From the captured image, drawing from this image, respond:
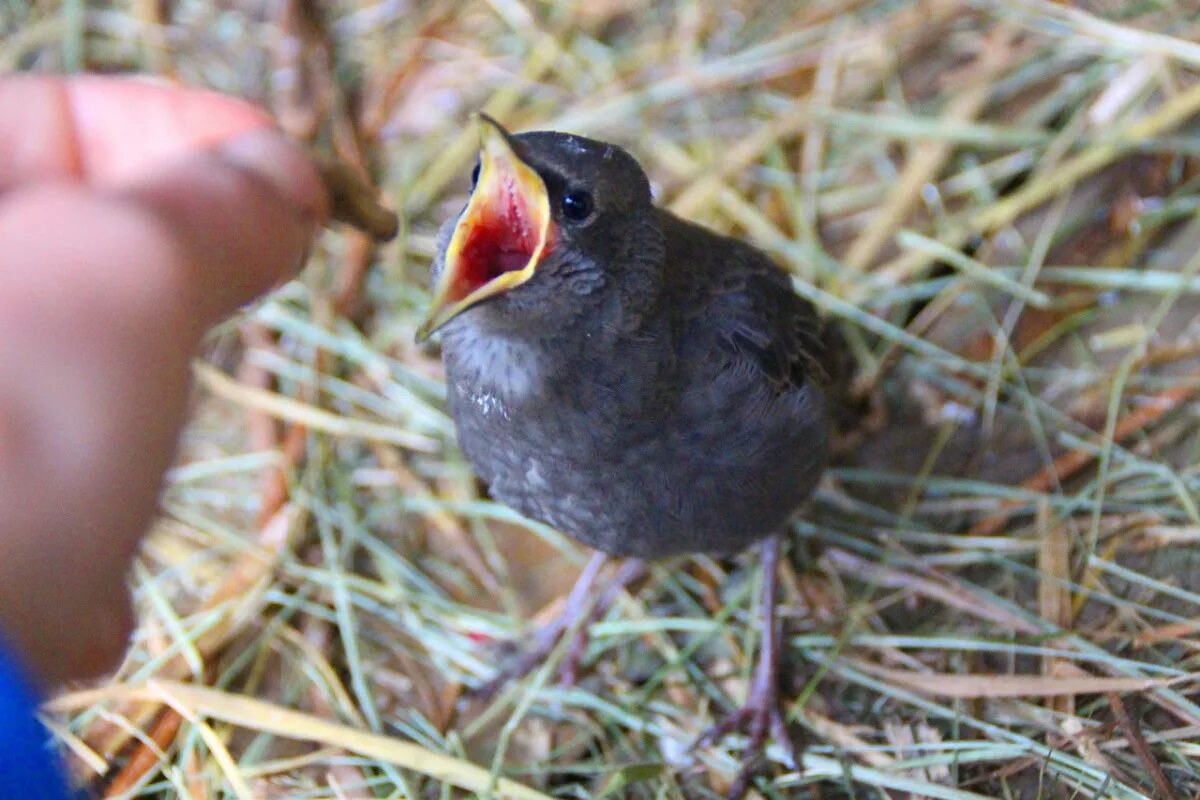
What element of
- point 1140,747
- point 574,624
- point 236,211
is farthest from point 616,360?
point 1140,747

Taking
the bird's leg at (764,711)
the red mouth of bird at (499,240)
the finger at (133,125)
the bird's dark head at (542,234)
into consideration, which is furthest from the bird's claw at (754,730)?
the finger at (133,125)

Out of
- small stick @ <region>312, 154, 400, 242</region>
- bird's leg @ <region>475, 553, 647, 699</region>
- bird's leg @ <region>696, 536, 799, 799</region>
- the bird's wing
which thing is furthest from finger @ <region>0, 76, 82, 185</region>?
bird's leg @ <region>696, 536, 799, 799</region>

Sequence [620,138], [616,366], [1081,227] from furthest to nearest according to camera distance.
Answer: [620,138] < [1081,227] < [616,366]

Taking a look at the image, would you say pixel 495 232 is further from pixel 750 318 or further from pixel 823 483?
pixel 823 483

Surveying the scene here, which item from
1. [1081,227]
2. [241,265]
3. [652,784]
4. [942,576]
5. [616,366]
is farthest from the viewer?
[1081,227]

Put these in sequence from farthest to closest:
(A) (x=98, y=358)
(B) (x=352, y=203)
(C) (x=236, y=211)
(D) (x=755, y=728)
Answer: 1. (D) (x=755, y=728)
2. (B) (x=352, y=203)
3. (C) (x=236, y=211)
4. (A) (x=98, y=358)

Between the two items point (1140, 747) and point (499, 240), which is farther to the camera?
point (1140, 747)

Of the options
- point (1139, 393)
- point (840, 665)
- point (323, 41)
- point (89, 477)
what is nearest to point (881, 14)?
point (1139, 393)

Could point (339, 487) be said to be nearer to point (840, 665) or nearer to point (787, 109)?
point (840, 665)
